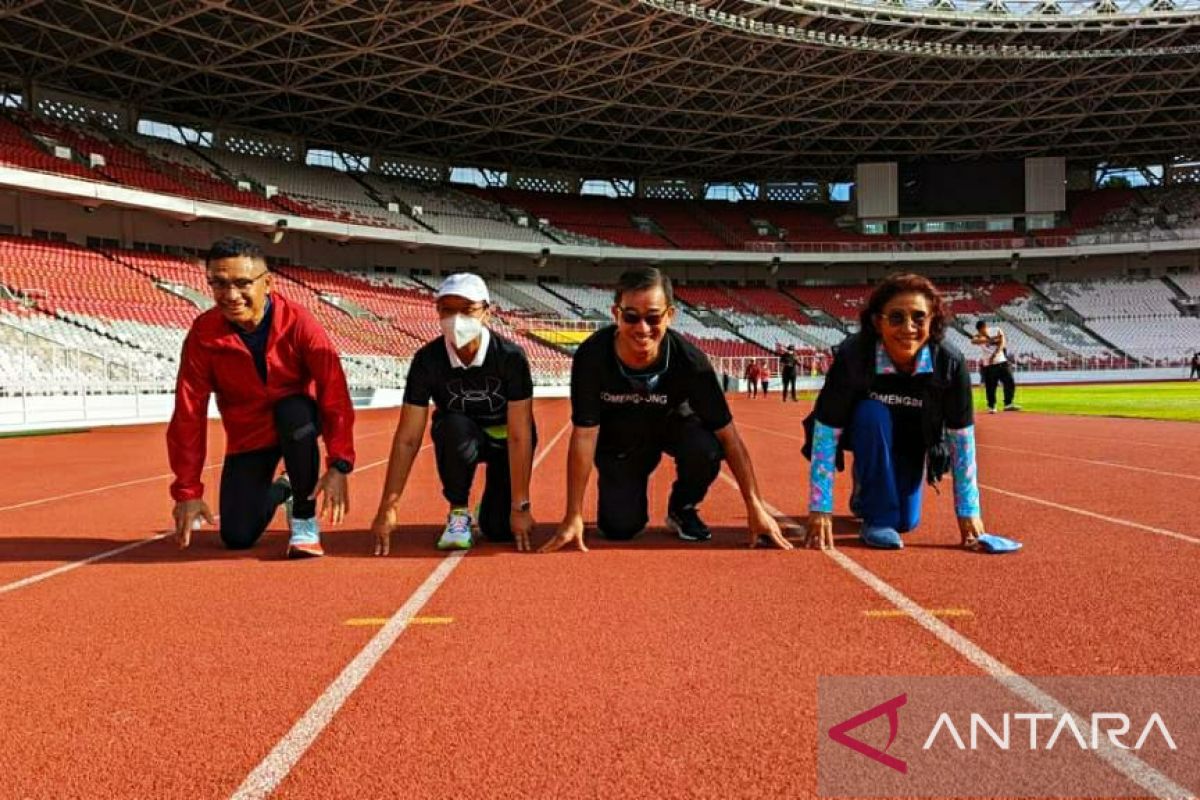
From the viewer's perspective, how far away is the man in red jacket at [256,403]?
4.45 m

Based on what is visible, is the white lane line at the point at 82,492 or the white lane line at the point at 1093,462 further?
the white lane line at the point at 1093,462

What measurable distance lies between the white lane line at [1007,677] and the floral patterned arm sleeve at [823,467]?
29 cm

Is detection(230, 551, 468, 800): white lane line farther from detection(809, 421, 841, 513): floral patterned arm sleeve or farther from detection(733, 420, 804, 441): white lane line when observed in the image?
detection(733, 420, 804, 441): white lane line

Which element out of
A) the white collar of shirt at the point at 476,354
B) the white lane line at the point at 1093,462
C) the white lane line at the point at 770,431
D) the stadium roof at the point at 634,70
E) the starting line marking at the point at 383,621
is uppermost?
the stadium roof at the point at 634,70

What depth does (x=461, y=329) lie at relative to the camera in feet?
14.8

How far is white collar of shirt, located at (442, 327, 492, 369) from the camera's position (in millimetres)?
4602

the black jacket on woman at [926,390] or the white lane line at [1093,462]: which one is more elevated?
the black jacket on woman at [926,390]

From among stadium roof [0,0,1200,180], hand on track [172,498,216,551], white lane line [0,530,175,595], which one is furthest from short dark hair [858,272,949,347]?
stadium roof [0,0,1200,180]

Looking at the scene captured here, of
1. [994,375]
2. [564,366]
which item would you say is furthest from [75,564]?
[564,366]

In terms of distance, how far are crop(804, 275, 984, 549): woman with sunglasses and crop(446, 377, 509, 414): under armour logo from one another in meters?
1.85

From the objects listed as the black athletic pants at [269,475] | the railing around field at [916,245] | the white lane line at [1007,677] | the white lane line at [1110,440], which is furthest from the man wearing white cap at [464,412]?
the railing around field at [916,245]

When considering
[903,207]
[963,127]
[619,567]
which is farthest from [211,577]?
[903,207]

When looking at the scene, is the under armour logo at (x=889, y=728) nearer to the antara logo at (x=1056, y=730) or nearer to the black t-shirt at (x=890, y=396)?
the antara logo at (x=1056, y=730)

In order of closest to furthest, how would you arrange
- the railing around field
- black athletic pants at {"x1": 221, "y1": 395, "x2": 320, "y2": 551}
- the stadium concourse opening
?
the stadium concourse opening
black athletic pants at {"x1": 221, "y1": 395, "x2": 320, "y2": 551}
the railing around field
